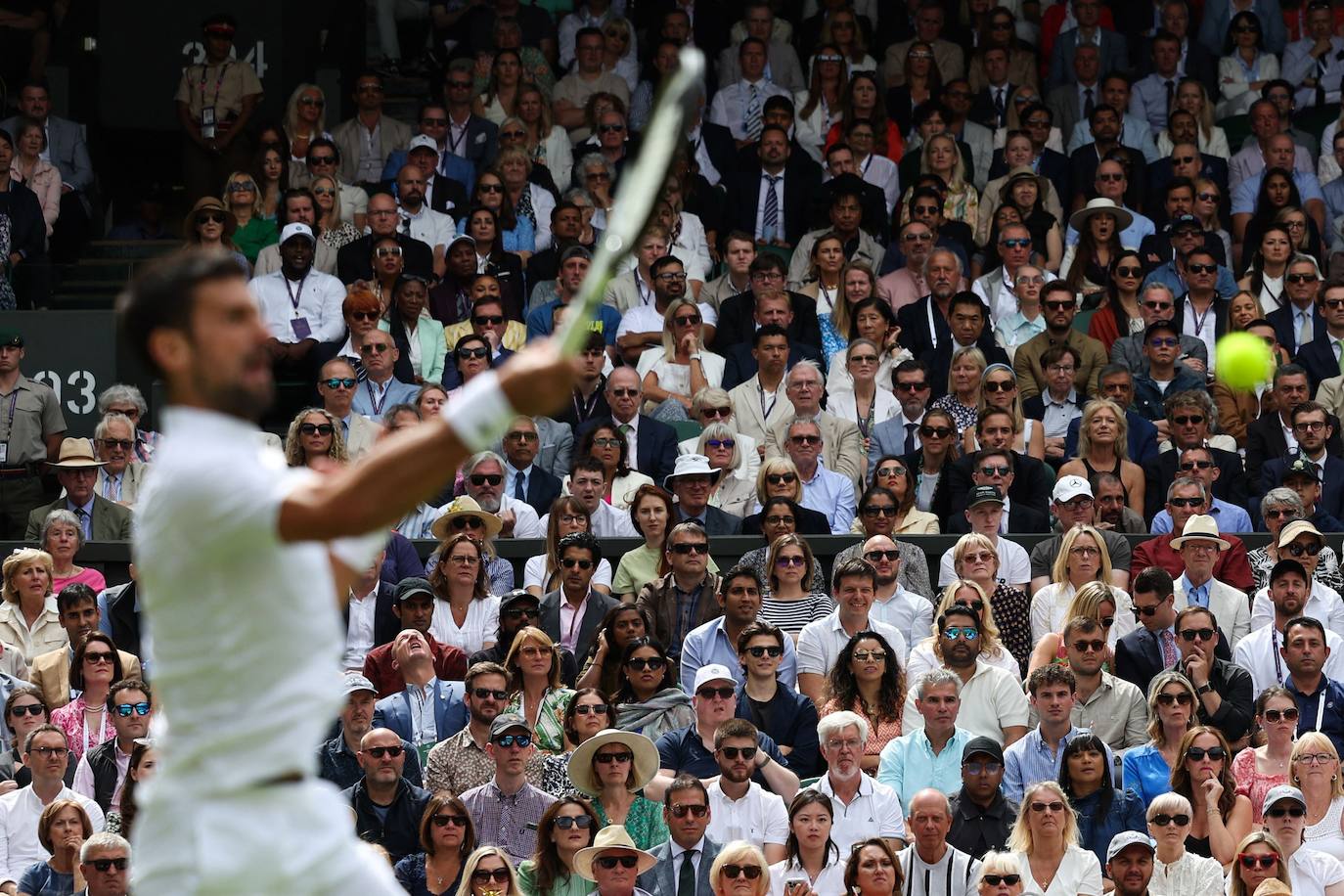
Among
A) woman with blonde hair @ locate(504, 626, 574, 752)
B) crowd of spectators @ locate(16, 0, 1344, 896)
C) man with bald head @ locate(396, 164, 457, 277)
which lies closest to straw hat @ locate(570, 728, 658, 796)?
crowd of spectators @ locate(16, 0, 1344, 896)

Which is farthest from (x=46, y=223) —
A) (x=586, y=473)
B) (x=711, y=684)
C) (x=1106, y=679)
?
(x=1106, y=679)

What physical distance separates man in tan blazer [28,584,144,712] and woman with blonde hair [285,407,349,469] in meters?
1.44

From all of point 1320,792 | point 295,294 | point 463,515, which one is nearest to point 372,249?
point 295,294

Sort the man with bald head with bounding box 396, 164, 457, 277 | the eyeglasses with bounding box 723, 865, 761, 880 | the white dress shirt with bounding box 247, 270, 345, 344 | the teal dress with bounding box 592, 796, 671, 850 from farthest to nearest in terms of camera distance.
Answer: the man with bald head with bounding box 396, 164, 457, 277 < the white dress shirt with bounding box 247, 270, 345, 344 < the teal dress with bounding box 592, 796, 671, 850 < the eyeglasses with bounding box 723, 865, 761, 880

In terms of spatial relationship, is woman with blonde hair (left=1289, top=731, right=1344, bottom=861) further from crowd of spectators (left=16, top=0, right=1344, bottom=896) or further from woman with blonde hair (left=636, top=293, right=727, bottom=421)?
woman with blonde hair (left=636, top=293, right=727, bottom=421)

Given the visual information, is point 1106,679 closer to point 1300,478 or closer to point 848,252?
point 1300,478

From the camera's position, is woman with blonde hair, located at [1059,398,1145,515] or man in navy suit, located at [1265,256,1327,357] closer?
woman with blonde hair, located at [1059,398,1145,515]

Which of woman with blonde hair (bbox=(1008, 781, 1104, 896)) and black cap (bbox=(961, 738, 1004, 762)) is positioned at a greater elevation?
black cap (bbox=(961, 738, 1004, 762))

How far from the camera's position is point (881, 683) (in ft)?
35.7

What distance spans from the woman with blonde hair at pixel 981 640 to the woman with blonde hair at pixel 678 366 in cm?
335

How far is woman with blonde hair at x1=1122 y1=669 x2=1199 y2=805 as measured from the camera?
10.4 meters

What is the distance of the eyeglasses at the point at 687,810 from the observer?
9808 mm

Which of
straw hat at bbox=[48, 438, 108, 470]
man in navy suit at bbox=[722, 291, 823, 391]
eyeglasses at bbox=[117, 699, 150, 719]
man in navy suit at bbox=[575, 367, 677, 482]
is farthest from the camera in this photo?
man in navy suit at bbox=[722, 291, 823, 391]

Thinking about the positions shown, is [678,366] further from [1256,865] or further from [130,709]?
[1256,865]
